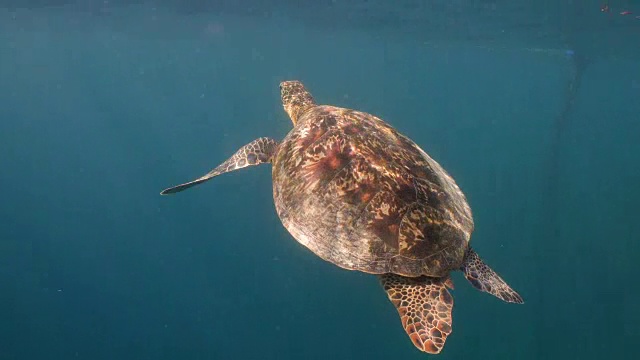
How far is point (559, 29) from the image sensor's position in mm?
22031

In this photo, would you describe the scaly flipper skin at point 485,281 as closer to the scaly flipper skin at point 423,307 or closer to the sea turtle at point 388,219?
the sea turtle at point 388,219

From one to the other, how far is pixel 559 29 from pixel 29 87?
211ft

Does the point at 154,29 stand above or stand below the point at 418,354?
above

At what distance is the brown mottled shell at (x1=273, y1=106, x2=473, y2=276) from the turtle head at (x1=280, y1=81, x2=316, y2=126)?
1.89 meters

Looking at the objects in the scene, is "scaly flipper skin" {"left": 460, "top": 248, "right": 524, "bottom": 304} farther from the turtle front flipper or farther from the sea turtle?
the turtle front flipper

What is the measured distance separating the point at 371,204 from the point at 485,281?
4.68 ft

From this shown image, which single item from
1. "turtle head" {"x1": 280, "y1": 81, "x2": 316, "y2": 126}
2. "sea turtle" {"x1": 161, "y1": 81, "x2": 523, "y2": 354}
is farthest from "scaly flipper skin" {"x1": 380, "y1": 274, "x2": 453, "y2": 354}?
"turtle head" {"x1": 280, "y1": 81, "x2": 316, "y2": 126}

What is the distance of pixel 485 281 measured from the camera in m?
4.14

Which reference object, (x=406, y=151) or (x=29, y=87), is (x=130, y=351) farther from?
(x=29, y=87)

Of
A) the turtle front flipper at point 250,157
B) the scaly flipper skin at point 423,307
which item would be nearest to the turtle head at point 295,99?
the turtle front flipper at point 250,157

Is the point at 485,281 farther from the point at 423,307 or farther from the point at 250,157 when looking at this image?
the point at 250,157

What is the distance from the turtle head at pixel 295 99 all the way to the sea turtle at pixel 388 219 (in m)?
1.96

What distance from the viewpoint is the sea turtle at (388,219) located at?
3.82 meters

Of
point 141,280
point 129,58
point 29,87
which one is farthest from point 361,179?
point 29,87
